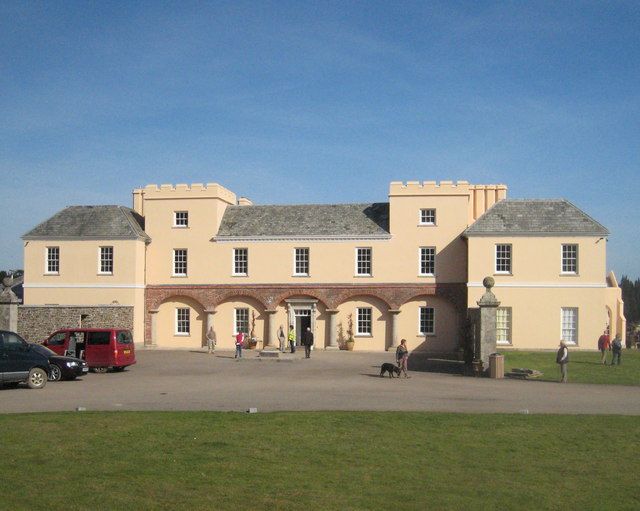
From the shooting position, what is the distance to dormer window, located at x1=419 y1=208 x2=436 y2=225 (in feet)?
149

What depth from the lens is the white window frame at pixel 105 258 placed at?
46.4m

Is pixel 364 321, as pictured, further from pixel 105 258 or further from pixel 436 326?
pixel 105 258

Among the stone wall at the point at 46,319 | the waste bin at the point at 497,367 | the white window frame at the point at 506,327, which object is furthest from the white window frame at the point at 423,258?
the stone wall at the point at 46,319

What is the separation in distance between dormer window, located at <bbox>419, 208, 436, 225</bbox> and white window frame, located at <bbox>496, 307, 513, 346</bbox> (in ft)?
20.7

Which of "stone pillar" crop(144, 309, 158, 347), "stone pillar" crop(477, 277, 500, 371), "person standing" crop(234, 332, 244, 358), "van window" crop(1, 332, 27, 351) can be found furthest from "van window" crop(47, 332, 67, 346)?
"stone pillar" crop(477, 277, 500, 371)

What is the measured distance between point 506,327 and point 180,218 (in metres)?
19.8

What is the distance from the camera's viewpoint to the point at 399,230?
4559 cm

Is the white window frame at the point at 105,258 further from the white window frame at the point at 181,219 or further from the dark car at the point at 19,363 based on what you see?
the dark car at the point at 19,363

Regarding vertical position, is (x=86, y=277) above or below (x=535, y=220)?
below

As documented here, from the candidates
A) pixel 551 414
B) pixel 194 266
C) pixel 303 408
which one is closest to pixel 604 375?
pixel 551 414

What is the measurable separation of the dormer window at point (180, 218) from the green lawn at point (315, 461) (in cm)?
3123

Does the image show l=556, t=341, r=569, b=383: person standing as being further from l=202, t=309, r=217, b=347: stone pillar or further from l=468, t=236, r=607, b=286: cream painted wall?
l=202, t=309, r=217, b=347: stone pillar

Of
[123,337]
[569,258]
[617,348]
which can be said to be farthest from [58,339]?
[569,258]

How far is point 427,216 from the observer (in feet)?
149
